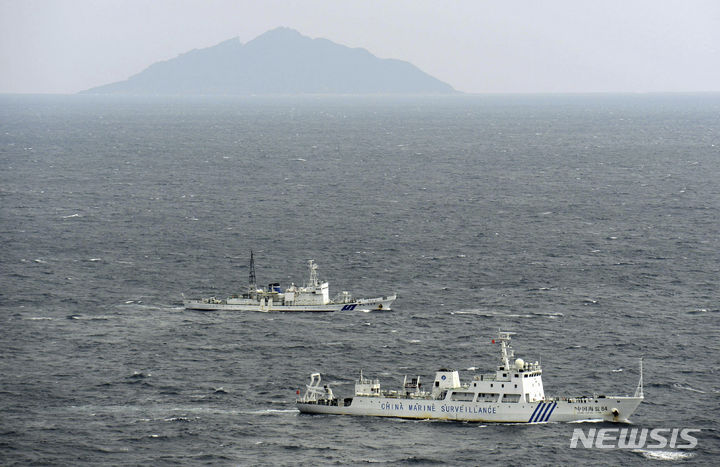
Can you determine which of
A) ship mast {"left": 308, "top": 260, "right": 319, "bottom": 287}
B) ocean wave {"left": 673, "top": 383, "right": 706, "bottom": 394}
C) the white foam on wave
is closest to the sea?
the white foam on wave

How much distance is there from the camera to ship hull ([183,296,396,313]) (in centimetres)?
16325

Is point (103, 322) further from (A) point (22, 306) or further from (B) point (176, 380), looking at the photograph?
(B) point (176, 380)

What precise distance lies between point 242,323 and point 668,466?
74.4 m

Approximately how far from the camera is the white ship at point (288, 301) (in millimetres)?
164875

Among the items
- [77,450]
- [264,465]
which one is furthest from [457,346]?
[77,450]

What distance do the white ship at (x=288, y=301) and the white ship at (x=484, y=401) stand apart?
150ft

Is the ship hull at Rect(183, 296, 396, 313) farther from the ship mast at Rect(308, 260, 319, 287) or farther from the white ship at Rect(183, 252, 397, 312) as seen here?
the ship mast at Rect(308, 260, 319, 287)

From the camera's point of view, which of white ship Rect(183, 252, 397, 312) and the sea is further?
white ship Rect(183, 252, 397, 312)

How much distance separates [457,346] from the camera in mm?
141125

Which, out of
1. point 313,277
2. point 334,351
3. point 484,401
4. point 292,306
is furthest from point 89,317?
point 484,401

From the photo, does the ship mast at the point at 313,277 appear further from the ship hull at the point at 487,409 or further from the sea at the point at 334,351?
the ship hull at the point at 487,409
